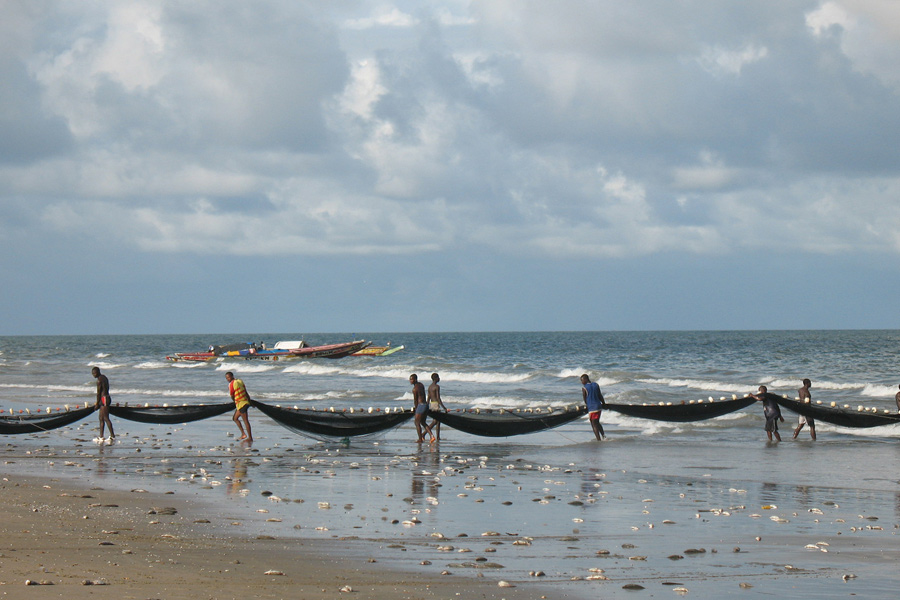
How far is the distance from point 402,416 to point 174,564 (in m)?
11.1

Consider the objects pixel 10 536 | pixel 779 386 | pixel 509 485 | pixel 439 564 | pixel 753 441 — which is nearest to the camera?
pixel 439 564

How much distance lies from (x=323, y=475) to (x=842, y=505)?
305 inches

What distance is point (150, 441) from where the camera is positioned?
20172 millimetres

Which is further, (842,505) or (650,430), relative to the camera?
(650,430)

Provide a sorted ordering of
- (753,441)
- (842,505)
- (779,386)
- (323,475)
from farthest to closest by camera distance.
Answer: (779,386), (753,441), (323,475), (842,505)

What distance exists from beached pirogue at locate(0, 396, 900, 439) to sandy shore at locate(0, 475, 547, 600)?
311 inches

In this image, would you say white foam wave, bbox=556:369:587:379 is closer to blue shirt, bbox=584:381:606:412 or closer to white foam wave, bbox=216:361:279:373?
white foam wave, bbox=216:361:279:373

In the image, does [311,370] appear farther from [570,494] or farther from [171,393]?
[570,494]

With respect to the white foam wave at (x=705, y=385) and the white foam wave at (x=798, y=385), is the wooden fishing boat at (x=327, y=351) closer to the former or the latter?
the white foam wave at (x=705, y=385)

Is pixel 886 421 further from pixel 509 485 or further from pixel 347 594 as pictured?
pixel 347 594

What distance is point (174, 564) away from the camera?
8.39 meters

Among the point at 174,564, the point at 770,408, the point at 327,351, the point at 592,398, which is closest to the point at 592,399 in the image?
the point at 592,398

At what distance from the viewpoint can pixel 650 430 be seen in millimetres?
23016

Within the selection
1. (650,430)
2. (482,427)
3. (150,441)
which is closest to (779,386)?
(650,430)
